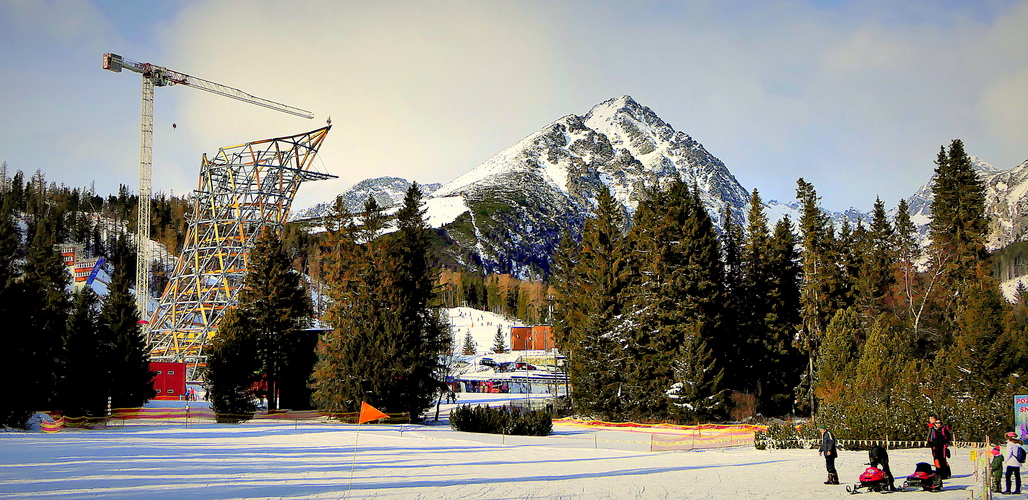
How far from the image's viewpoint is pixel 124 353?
39594 mm

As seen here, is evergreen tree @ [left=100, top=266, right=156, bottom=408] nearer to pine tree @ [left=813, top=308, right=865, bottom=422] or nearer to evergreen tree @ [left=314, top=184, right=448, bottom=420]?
evergreen tree @ [left=314, top=184, right=448, bottom=420]

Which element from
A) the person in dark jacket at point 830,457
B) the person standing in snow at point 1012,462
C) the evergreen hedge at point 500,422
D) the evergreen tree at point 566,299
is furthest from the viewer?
the evergreen tree at point 566,299

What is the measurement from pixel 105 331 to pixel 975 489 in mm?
38171

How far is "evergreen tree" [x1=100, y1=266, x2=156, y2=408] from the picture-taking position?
38.9 m

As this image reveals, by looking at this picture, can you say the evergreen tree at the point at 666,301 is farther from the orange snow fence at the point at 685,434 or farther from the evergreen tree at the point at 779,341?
the evergreen tree at the point at 779,341

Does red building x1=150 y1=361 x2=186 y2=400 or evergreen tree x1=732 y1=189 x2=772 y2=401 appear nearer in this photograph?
evergreen tree x1=732 y1=189 x2=772 y2=401

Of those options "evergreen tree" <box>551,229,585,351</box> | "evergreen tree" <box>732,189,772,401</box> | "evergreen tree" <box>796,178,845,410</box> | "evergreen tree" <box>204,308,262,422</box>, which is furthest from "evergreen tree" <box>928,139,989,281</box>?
"evergreen tree" <box>204,308,262,422</box>

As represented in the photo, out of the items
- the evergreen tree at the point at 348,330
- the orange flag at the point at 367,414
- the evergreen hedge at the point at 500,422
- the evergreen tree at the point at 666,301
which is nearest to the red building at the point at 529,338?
the evergreen tree at the point at 666,301

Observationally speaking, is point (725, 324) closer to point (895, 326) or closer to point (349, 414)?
point (895, 326)

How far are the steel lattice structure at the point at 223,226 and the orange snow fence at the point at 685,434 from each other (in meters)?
27.8

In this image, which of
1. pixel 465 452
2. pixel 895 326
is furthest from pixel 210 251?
pixel 895 326

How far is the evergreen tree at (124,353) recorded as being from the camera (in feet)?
128

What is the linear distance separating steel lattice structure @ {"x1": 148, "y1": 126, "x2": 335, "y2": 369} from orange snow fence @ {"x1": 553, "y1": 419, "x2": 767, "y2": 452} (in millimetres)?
27762

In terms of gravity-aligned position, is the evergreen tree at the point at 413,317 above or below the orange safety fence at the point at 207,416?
above
